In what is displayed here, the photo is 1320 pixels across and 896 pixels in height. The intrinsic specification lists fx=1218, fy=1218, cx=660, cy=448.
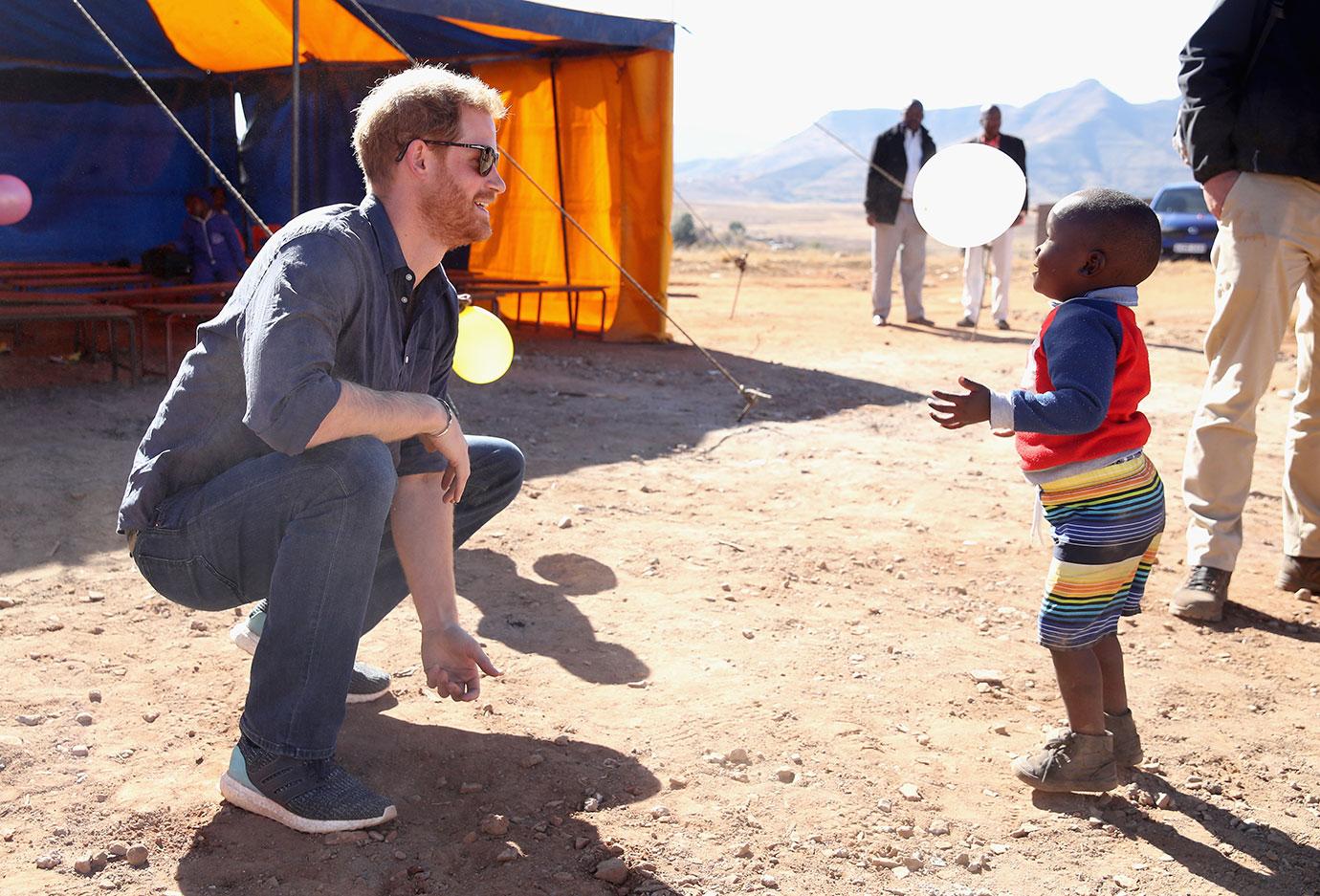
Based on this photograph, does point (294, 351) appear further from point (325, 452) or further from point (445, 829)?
point (445, 829)

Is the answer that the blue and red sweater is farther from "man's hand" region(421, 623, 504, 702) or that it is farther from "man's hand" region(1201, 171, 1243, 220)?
"man's hand" region(1201, 171, 1243, 220)

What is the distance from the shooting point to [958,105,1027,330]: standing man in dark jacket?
10.1 meters

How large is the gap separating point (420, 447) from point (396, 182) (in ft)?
1.82

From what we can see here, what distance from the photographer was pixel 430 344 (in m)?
2.57

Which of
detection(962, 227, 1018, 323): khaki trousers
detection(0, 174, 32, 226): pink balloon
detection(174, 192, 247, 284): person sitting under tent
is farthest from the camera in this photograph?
detection(962, 227, 1018, 323): khaki trousers

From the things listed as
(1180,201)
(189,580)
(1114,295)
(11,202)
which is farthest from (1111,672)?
(1180,201)

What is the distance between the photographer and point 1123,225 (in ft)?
8.08

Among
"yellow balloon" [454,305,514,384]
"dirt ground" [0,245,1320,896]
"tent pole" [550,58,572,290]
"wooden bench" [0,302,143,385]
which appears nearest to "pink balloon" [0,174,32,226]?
"wooden bench" [0,302,143,385]

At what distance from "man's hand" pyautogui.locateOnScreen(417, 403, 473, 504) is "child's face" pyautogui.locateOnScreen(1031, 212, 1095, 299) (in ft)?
3.99

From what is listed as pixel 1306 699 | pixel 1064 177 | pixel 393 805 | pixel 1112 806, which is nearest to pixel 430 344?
pixel 393 805

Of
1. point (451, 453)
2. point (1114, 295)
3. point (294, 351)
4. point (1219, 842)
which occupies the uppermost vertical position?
point (1114, 295)

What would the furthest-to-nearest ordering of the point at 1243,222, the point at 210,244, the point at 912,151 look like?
the point at 912,151, the point at 210,244, the point at 1243,222

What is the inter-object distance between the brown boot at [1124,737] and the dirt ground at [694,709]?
75 mm

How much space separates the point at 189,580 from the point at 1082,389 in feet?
5.87
